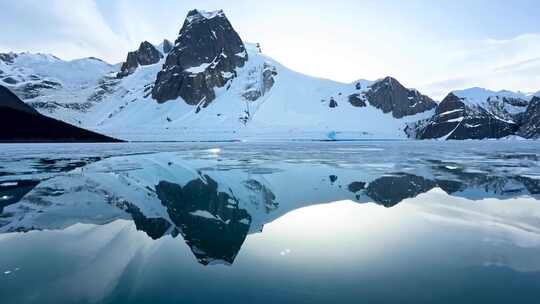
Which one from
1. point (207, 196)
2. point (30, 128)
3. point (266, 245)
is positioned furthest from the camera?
point (30, 128)

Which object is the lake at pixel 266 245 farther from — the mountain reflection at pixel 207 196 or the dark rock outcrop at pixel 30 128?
the dark rock outcrop at pixel 30 128

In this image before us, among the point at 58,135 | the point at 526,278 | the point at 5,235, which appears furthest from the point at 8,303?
the point at 58,135

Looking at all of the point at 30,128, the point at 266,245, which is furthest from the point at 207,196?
the point at 30,128

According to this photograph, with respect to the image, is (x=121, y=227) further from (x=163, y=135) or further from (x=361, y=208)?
(x=163, y=135)

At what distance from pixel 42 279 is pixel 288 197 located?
9.74 metres

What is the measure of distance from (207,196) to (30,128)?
100201 mm

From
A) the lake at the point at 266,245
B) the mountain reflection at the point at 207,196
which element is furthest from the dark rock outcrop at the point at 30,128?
the lake at the point at 266,245

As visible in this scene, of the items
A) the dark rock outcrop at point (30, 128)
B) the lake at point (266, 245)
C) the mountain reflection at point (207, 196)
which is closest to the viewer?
the lake at point (266, 245)

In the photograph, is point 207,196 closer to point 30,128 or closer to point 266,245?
point 266,245

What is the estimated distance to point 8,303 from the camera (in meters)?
5.36

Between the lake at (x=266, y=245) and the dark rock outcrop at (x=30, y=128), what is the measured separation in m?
92.3

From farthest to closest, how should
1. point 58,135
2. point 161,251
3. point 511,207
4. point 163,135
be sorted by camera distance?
point 163,135, point 58,135, point 511,207, point 161,251

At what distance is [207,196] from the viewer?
49.2 feet

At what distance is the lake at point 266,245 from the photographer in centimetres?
584
